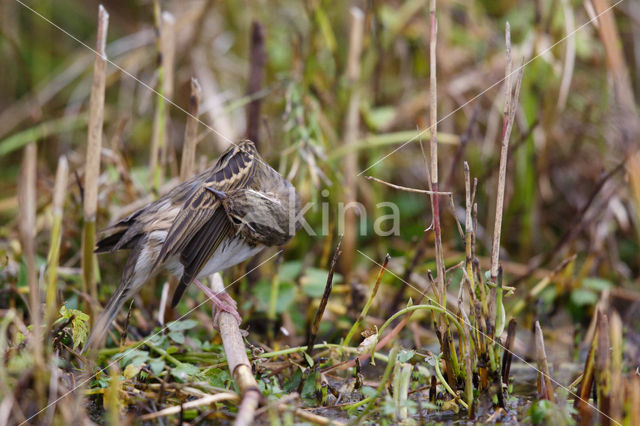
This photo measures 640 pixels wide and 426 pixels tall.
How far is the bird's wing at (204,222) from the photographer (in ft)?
8.45

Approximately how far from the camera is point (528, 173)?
384cm

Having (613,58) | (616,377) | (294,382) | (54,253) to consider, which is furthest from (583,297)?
(54,253)

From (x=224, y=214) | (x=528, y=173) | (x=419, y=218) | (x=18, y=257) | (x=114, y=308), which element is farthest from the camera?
(x=419, y=218)

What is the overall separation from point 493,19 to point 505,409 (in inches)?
151

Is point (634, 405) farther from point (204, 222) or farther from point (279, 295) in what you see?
point (279, 295)

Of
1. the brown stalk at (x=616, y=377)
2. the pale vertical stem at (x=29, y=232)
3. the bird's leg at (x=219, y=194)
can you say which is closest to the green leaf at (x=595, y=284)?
the brown stalk at (x=616, y=377)

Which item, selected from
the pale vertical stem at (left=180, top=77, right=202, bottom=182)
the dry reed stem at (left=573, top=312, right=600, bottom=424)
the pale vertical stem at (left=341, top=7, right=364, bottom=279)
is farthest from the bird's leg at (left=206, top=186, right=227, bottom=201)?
the dry reed stem at (left=573, top=312, right=600, bottom=424)

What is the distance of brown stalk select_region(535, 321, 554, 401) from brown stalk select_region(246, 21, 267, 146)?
73.7 inches

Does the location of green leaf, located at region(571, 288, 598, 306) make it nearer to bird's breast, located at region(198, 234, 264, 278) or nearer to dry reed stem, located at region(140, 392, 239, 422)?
bird's breast, located at region(198, 234, 264, 278)

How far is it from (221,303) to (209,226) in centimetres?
34

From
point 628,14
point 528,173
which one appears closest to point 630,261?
point 528,173

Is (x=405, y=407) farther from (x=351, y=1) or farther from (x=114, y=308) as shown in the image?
(x=351, y=1)

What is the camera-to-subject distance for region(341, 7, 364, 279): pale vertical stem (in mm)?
3775

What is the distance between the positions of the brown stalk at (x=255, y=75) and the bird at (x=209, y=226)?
0.57 m
